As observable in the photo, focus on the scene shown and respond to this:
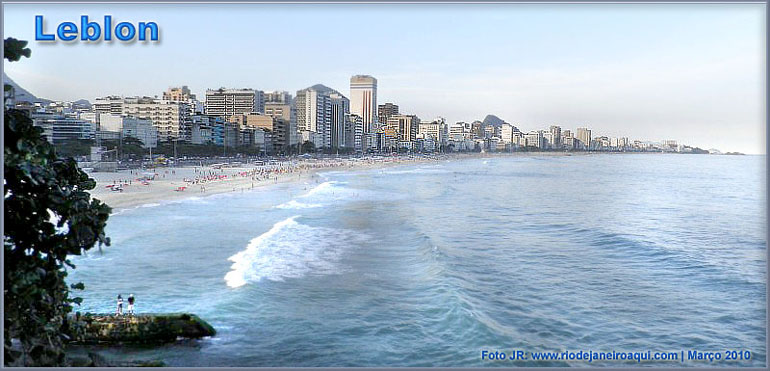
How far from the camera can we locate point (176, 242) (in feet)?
62.6

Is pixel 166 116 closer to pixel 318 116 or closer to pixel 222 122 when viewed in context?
pixel 222 122

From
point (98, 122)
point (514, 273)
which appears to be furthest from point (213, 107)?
point (514, 273)

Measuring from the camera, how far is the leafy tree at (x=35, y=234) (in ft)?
15.9

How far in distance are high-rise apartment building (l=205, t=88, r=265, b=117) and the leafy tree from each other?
540 ft

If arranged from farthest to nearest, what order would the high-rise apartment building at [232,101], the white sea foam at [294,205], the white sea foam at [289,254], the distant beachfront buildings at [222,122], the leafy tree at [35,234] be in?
the high-rise apartment building at [232,101]
the distant beachfront buildings at [222,122]
the white sea foam at [294,205]
the white sea foam at [289,254]
the leafy tree at [35,234]

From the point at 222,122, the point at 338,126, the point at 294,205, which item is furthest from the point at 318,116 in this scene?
the point at 294,205

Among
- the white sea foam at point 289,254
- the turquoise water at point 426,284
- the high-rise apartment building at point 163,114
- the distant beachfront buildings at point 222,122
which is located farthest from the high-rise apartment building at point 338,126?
the white sea foam at point 289,254

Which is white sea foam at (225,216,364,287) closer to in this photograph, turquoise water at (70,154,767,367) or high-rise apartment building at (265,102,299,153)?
turquoise water at (70,154,767,367)

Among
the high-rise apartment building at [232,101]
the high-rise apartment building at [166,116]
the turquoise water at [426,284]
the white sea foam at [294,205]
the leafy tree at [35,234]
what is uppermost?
the high-rise apartment building at [232,101]

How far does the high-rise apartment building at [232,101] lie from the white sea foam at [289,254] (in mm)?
148896

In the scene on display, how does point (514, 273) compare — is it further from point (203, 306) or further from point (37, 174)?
point (37, 174)

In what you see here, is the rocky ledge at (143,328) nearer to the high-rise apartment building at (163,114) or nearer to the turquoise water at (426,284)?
the turquoise water at (426,284)

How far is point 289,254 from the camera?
1742cm

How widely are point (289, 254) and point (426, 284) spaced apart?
5046 mm
